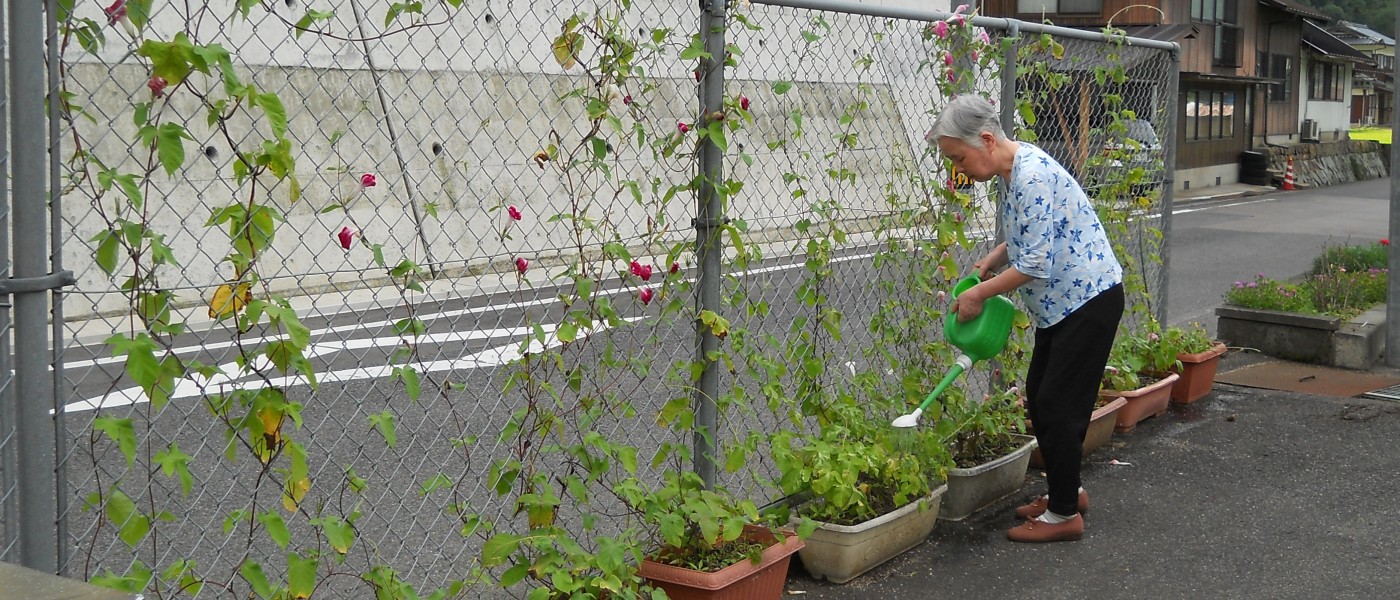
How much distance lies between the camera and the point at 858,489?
14.0ft

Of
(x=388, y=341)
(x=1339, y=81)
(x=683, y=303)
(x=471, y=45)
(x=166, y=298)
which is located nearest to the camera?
(x=166, y=298)

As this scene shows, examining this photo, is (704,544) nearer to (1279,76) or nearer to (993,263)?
(993,263)

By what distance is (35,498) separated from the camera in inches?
92.7

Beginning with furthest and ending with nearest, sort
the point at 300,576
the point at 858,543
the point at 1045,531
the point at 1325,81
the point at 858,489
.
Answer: the point at 1325,81
the point at 1045,531
the point at 858,489
the point at 858,543
the point at 300,576

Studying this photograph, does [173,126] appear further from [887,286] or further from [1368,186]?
[1368,186]

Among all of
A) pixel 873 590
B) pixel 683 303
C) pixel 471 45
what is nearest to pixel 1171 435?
pixel 873 590

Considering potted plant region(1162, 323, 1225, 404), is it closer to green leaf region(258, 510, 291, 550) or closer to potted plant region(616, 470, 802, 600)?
potted plant region(616, 470, 802, 600)

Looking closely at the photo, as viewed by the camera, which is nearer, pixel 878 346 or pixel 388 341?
pixel 878 346

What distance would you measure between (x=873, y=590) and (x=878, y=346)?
100cm

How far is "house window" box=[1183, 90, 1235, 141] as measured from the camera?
1329 inches

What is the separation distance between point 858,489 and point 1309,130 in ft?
154

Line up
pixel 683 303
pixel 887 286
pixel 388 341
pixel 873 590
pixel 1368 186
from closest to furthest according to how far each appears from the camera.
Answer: pixel 683 303
pixel 873 590
pixel 887 286
pixel 388 341
pixel 1368 186

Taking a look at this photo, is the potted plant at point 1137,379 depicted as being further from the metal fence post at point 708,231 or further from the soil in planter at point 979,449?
the metal fence post at point 708,231

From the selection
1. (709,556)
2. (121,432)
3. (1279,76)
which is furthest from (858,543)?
(1279,76)
